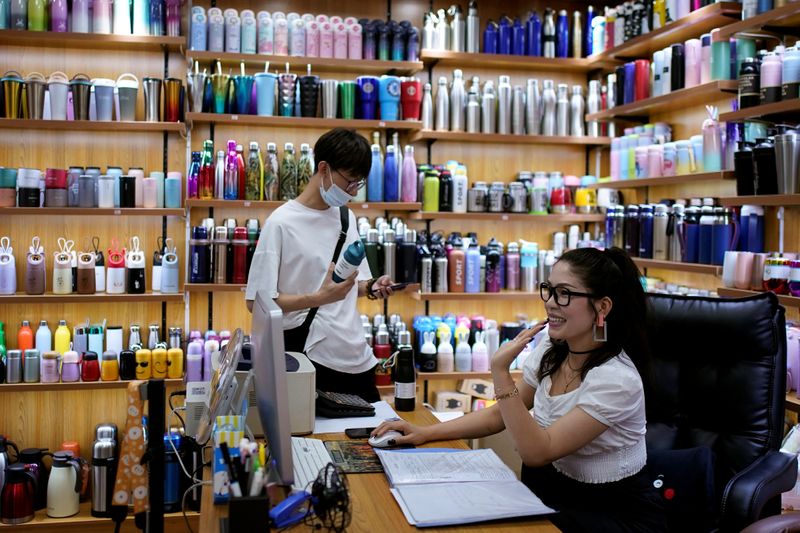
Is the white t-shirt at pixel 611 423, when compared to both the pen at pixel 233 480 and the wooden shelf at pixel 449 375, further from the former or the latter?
the wooden shelf at pixel 449 375

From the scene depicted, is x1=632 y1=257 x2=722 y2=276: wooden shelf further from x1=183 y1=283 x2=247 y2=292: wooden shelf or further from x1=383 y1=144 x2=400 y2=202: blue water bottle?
x1=183 y1=283 x2=247 y2=292: wooden shelf

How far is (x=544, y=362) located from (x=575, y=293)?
26 centimetres

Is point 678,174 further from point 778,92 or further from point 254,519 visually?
point 254,519

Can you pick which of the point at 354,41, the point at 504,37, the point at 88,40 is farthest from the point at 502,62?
the point at 88,40

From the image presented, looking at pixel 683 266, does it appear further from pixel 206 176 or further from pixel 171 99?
pixel 171 99

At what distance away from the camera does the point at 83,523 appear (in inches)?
162

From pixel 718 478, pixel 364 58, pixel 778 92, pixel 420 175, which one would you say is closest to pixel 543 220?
pixel 420 175

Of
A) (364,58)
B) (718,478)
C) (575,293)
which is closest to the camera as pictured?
(575,293)

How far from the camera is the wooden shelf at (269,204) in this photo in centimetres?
445

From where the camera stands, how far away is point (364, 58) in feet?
15.6

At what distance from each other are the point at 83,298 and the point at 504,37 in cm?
296

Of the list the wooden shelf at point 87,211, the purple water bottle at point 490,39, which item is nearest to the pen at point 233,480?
the wooden shelf at point 87,211

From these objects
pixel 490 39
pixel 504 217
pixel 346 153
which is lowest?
pixel 504 217

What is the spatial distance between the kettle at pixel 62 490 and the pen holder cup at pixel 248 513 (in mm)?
3158
